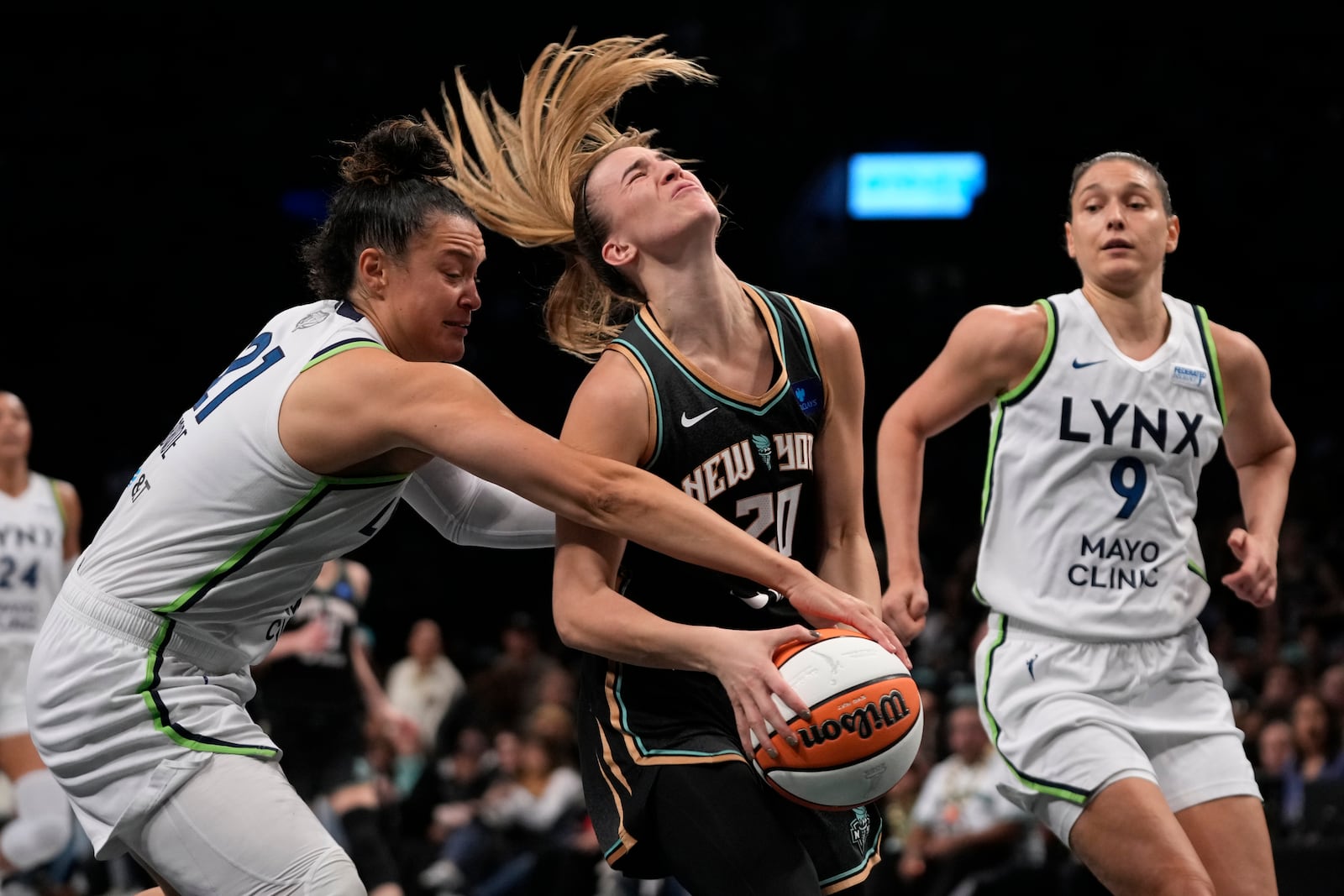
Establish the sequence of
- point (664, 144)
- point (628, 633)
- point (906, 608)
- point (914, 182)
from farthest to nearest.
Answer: point (914, 182) → point (664, 144) → point (906, 608) → point (628, 633)

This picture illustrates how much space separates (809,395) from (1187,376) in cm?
139

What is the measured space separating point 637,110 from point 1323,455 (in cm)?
681

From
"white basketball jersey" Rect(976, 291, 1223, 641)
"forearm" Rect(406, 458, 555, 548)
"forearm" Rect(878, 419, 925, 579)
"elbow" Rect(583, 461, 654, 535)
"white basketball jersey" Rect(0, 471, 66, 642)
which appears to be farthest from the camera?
"white basketball jersey" Rect(0, 471, 66, 642)

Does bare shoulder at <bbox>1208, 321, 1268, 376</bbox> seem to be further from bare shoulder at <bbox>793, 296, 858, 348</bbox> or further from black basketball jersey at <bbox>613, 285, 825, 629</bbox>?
black basketball jersey at <bbox>613, 285, 825, 629</bbox>

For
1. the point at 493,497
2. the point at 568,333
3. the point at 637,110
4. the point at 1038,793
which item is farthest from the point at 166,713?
the point at 637,110

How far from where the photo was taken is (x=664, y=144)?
15062 millimetres

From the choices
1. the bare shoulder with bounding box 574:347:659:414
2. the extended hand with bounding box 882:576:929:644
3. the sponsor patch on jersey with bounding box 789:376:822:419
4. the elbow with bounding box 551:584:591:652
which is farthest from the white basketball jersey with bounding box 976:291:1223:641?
the elbow with bounding box 551:584:591:652

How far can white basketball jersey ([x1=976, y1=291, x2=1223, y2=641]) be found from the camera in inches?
162

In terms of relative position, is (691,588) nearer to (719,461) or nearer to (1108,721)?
(719,461)

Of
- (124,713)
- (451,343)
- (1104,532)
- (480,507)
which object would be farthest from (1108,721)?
(124,713)

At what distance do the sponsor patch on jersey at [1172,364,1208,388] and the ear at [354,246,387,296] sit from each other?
2153mm

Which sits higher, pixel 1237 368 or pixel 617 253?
pixel 617 253

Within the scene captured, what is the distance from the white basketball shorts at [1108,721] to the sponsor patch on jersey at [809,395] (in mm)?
1186

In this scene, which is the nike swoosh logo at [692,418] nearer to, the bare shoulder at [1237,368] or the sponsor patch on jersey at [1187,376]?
the sponsor patch on jersey at [1187,376]
